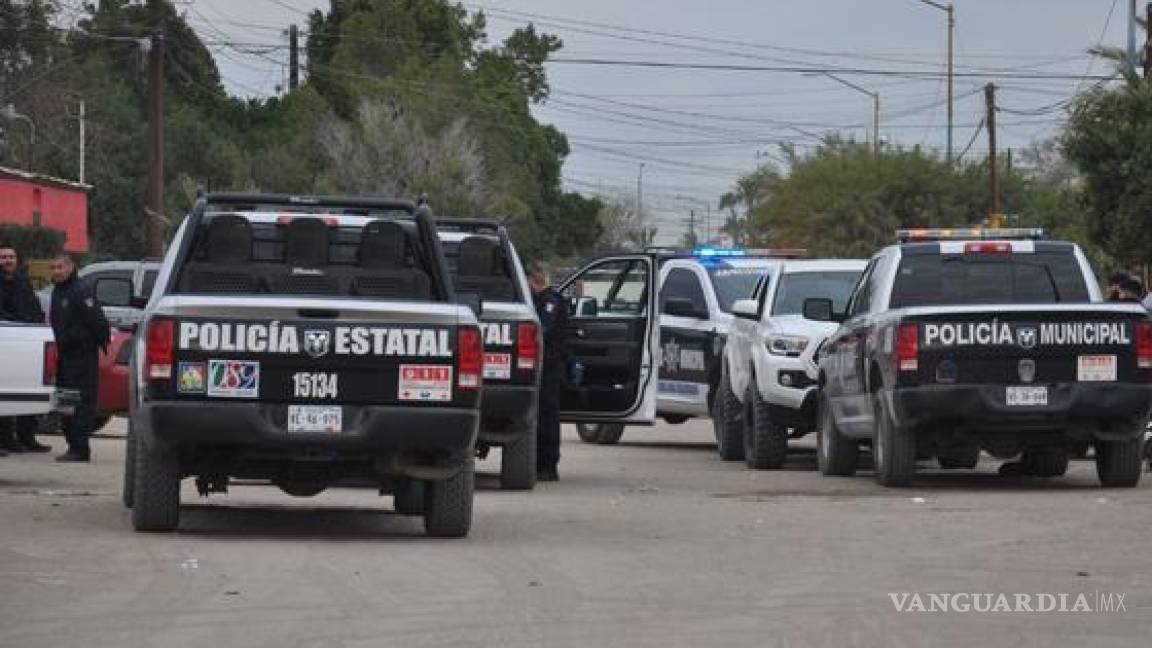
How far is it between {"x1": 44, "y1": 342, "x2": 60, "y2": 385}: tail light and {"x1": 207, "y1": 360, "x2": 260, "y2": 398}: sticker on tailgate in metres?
6.21

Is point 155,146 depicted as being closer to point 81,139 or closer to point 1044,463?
point 1044,463

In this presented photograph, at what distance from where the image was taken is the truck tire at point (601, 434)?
26438 mm

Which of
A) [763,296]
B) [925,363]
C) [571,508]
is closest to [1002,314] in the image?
[925,363]

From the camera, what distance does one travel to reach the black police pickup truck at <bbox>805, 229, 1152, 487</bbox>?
55.7 feet

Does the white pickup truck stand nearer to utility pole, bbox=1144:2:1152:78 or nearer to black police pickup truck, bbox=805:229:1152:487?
black police pickup truck, bbox=805:229:1152:487

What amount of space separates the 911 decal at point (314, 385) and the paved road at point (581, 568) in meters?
0.83

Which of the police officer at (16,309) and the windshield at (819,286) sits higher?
the windshield at (819,286)

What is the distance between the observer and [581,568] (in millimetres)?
11898

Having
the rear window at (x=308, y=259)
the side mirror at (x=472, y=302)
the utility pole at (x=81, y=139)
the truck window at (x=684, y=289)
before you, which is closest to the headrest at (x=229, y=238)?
the rear window at (x=308, y=259)

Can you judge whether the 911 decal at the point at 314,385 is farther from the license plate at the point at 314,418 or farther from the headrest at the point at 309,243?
the headrest at the point at 309,243

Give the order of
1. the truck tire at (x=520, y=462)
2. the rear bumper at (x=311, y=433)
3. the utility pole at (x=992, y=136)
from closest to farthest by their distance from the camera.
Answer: the rear bumper at (x=311, y=433), the truck tire at (x=520, y=462), the utility pole at (x=992, y=136)

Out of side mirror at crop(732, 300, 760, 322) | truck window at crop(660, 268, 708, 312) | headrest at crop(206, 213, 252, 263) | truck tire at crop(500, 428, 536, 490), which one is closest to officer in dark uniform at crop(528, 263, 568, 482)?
truck tire at crop(500, 428, 536, 490)

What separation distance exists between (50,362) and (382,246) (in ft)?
17.5

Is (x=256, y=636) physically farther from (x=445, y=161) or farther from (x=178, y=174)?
(x=178, y=174)
